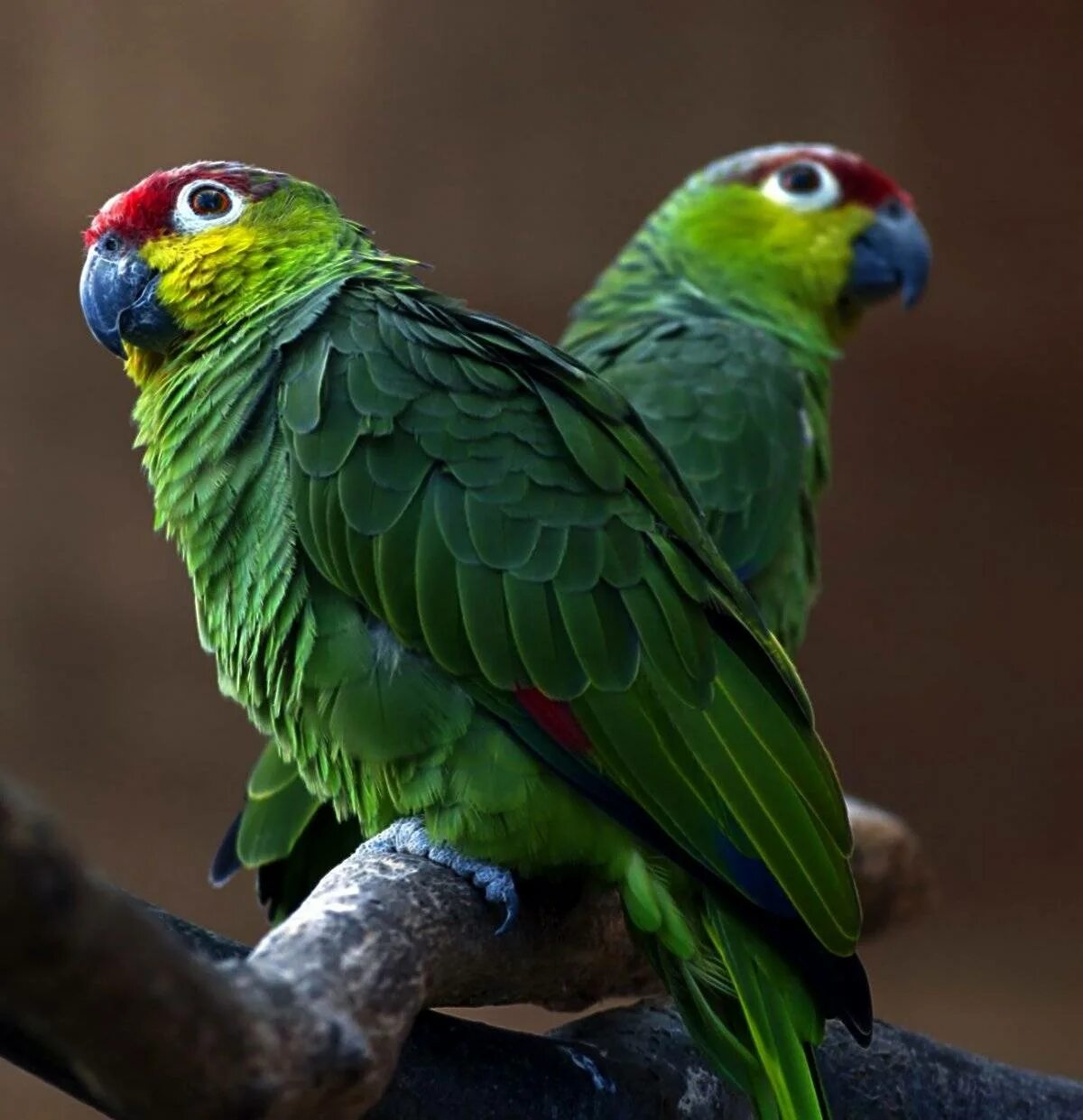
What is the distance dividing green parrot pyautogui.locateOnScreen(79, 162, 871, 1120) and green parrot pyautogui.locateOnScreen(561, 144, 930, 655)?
0.60m

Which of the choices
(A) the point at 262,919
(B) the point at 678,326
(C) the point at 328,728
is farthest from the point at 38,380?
(C) the point at 328,728

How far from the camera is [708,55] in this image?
148 inches

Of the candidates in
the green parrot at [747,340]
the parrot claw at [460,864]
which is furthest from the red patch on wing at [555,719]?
the green parrot at [747,340]

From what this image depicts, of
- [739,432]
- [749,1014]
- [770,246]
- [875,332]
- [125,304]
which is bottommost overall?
[875,332]

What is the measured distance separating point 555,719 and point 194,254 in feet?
2.13

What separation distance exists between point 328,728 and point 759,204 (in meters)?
1.58

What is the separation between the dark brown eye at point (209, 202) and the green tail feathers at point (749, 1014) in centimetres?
89

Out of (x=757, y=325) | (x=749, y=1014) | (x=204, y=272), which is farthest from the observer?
(x=757, y=325)

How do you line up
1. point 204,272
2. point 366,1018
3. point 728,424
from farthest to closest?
point 728,424 < point 204,272 < point 366,1018

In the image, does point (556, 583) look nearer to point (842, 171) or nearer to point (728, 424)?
point (728, 424)

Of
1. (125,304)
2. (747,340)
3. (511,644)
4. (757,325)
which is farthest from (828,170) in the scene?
(511,644)

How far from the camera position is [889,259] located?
262 cm

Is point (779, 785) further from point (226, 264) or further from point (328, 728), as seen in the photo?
point (226, 264)

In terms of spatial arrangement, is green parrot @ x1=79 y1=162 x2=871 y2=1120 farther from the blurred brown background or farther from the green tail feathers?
the blurred brown background
